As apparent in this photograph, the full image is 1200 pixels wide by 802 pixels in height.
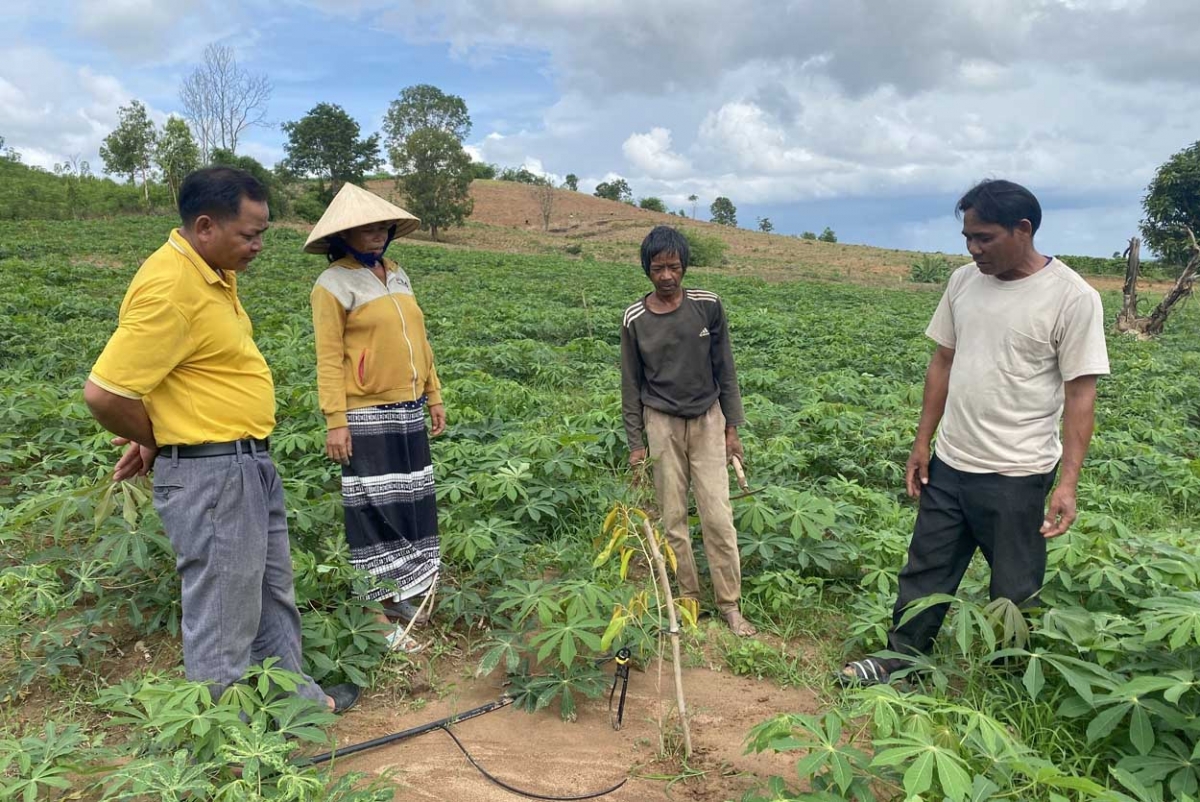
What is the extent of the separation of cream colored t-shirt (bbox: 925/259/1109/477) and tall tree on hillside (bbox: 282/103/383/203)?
38777mm

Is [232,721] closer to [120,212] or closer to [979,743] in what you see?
[979,743]

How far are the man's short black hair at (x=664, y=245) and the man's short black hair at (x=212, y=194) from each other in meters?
1.47

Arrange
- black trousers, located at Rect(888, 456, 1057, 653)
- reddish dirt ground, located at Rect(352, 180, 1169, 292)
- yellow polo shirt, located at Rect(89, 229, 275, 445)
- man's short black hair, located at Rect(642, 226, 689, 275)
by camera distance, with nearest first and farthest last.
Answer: yellow polo shirt, located at Rect(89, 229, 275, 445) → black trousers, located at Rect(888, 456, 1057, 653) → man's short black hair, located at Rect(642, 226, 689, 275) → reddish dirt ground, located at Rect(352, 180, 1169, 292)

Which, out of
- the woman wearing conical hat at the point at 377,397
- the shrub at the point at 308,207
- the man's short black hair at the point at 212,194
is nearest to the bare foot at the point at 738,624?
the woman wearing conical hat at the point at 377,397

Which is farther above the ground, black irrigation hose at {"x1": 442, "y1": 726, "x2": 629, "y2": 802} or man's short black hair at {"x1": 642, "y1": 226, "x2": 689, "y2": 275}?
A: man's short black hair at {"x1": 642, "y1": 226, "x2": 689, "y2": 275}

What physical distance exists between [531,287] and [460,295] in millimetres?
2492

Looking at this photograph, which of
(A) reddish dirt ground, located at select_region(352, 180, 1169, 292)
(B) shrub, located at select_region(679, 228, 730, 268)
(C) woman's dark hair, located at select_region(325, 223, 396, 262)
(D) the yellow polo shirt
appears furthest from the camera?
(A) reddish dirt ground, located at select_region(352, 180, 1169, 292)

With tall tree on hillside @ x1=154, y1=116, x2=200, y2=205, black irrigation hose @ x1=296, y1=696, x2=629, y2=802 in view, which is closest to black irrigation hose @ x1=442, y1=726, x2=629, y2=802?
black irrigation hose @ x1=296, y1=696, x2=629, y2=802

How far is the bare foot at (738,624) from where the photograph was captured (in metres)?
3.19

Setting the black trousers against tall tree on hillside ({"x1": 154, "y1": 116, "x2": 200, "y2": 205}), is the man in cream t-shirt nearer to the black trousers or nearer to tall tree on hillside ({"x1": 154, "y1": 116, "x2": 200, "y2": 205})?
the black trousers

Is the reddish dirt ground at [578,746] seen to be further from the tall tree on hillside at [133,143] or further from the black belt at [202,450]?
the tall tree on hillside at [133,143]

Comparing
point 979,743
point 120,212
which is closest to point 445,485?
point 979,743

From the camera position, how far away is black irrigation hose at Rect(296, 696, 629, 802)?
2193mm

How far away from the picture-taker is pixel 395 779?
7.31 feet
